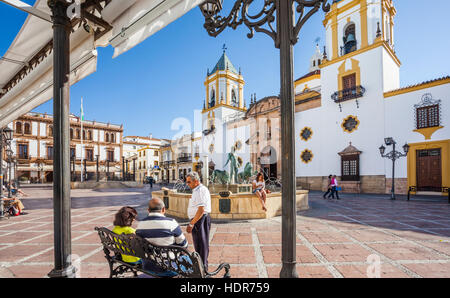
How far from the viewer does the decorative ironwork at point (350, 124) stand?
57.3ft

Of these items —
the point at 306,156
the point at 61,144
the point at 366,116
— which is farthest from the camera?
the point at 306,156

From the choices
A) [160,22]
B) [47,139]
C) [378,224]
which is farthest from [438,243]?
[47,139]

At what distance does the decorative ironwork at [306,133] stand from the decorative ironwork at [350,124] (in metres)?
2.76

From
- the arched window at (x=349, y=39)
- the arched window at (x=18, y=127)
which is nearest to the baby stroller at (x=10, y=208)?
the arched window at (x=349, y=39)

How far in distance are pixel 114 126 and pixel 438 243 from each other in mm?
47966

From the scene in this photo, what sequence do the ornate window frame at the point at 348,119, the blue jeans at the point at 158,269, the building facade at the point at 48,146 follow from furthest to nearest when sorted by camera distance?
1. the building facade at the point at 48,146
2. the ornate window frame at the point at 348,119
3. the blue jeans at the point at 158,269

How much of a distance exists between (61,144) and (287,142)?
2.38 meters

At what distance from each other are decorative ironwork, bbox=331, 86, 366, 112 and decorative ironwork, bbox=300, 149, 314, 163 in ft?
13.9

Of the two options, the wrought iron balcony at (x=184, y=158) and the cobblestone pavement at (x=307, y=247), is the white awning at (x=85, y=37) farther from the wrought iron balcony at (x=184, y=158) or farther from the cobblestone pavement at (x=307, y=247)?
the wrought iron balcony at (x=184, y=158)

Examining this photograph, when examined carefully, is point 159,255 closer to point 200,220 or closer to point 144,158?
point 200,220

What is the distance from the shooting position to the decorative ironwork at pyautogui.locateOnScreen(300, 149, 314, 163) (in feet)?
65.6

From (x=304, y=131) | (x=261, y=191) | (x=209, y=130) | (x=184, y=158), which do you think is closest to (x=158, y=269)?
(x=261, y=191)

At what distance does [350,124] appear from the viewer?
17828 mm
